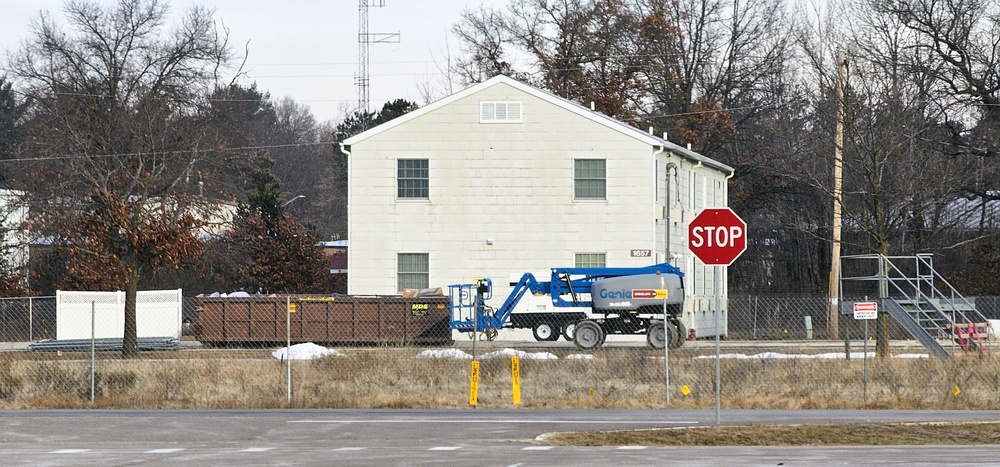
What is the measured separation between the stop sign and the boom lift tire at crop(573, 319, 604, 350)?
735 inches

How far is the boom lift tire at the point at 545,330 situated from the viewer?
39.7m

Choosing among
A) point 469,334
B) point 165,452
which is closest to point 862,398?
point 165,452

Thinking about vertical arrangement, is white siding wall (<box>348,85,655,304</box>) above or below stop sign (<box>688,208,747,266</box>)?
above

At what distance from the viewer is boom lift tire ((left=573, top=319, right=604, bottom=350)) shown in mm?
36719

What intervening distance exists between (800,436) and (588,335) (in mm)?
19768

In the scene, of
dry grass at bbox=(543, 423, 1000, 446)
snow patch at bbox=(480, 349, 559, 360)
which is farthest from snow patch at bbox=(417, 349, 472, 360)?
dry grass at bbox=(543, 423, 1000, 446)

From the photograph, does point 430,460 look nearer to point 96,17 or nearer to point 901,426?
point 901,426

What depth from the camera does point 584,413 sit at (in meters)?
21.2

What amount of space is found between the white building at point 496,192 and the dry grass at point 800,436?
25171mm

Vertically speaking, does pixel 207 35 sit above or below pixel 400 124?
above

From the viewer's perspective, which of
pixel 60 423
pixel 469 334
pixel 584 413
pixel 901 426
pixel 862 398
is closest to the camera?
pixel 901 426

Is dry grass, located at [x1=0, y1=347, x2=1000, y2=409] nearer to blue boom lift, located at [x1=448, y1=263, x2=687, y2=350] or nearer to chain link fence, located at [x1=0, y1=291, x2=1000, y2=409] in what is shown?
chain link fence, located at [x1=0, y1=291, x2=1000, y2=409]

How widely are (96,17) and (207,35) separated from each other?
4.86m

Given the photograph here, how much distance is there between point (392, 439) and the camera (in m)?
17.4
